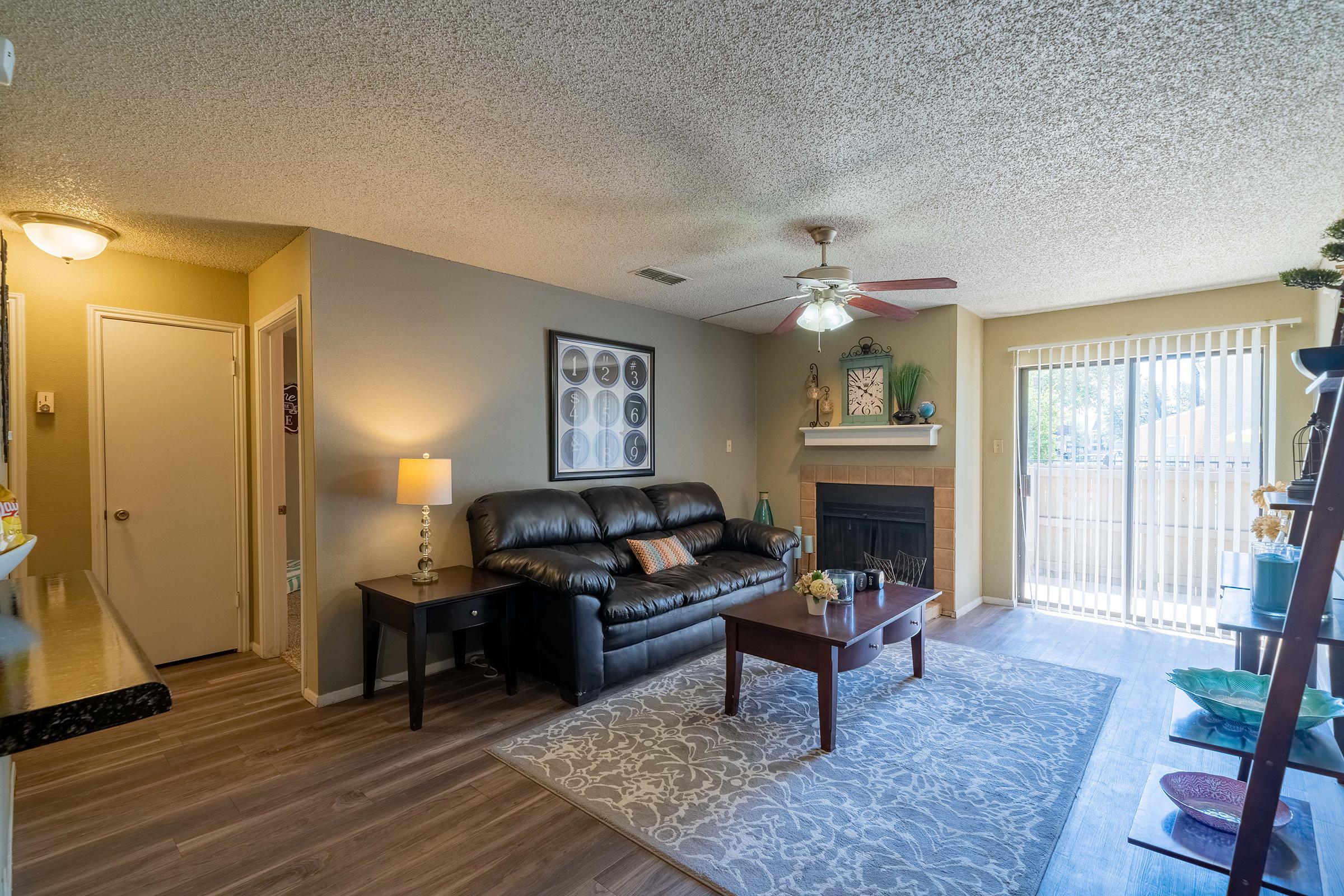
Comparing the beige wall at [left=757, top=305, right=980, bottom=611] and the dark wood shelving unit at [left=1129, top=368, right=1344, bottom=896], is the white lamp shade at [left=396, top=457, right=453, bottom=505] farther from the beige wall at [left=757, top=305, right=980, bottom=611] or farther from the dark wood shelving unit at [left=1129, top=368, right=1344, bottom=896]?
the beige wall at [left=757, top=305, right=980, bottom=611]

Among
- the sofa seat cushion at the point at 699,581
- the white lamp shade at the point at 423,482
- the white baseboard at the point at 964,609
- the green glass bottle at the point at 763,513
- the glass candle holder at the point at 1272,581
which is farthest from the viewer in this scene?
the green glass bottle at the point at 763,513

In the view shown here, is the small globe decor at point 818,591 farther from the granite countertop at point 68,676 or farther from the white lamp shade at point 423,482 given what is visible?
the granite countertop at point 68,676

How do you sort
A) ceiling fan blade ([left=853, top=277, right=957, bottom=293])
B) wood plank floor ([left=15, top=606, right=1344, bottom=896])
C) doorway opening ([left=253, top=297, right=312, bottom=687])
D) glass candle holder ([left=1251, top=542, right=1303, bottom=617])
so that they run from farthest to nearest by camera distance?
1. doorway opening ([left=253, top=297, right=312, bottom=687])
2. ceiling fan blade ([left=853, top=277, right=957, bottom=293])
3. wood plank floor ([left=15, top=606, right=1344, bottom=896])
4. glass candle holder ([left=1251, top=542, right=1303, bottom=617])

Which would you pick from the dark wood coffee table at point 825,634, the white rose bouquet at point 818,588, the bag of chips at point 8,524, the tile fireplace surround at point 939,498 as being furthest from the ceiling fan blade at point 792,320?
the bag of chips at point 8,524

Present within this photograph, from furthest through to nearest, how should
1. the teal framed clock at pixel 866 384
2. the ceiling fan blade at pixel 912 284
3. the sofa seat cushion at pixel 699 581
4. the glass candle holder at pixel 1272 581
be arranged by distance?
1. the teal framed clock at pixel 866 384
2. the sofa seat cushion at pixel 699 581
3. the ceiling fan blade at pixel 912 284
4. the glass candle holder at pixel 1272 581

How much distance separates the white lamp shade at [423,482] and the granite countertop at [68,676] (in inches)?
84.3

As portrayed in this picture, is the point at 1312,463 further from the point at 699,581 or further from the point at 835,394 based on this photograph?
the point at 835,394

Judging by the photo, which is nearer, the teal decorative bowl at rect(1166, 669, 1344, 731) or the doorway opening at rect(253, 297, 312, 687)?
the teal decorative bowl at rect(1166, 669, 1344, 731)

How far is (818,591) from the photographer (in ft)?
10.4

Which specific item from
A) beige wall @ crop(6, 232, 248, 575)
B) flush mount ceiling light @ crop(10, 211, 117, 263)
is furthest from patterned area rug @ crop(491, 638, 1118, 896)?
flush mount ceiling light @ crop(10, 211, 117, 263)

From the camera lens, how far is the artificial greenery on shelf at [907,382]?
5215 millimetres

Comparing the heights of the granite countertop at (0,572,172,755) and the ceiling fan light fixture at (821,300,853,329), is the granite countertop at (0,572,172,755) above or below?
below

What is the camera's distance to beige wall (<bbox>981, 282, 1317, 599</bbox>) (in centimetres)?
414

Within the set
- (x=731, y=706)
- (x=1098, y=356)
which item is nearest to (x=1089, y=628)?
(x=1098, y=356)
